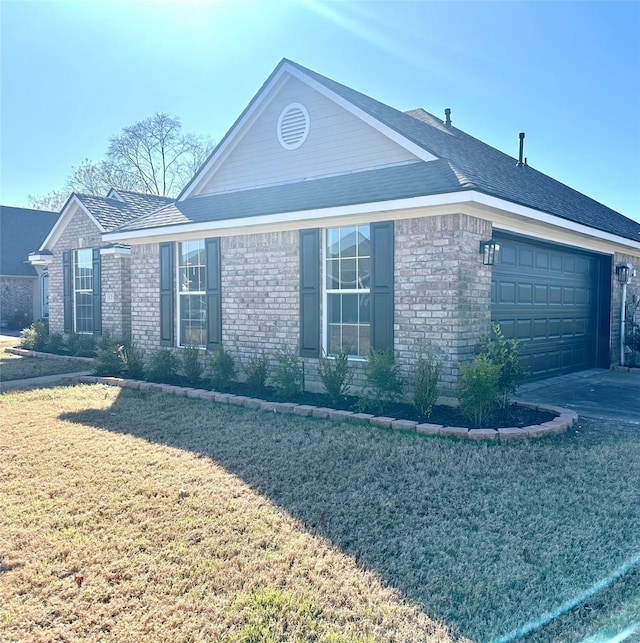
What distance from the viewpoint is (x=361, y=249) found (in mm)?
8273

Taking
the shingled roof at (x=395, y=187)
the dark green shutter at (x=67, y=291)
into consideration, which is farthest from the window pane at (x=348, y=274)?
the dark green shutter at (x=67, y=291)

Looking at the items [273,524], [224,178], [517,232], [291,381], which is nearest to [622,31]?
[517,232]

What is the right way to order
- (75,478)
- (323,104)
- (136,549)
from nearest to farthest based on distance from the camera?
(136,549), (75,478), (323,104)

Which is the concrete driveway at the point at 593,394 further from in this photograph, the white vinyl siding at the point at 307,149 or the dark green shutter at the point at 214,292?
the dark green shutter at the point at 214,292

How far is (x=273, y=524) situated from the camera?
3.90 meters

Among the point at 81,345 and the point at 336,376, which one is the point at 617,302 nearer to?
the point at 336,376

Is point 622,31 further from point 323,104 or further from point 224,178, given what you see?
point 224,178

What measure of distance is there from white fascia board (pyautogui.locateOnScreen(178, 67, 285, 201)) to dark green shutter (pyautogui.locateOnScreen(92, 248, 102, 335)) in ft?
15.2

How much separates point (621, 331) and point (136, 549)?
12.5 metres

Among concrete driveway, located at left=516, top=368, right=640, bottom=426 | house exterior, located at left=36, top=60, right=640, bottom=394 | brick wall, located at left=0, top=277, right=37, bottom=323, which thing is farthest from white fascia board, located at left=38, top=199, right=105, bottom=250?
concrete driveway, located at left=516, top=368, right=640, bottom=426

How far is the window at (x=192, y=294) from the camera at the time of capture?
10.6 metres

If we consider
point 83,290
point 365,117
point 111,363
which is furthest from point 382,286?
point 83,290

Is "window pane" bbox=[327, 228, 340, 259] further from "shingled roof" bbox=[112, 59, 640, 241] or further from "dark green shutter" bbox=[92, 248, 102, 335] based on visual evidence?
"dark green shutter" bbox=[92, 248, 102, 335]

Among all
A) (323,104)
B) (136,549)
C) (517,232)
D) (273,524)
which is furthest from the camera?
(323,104)
